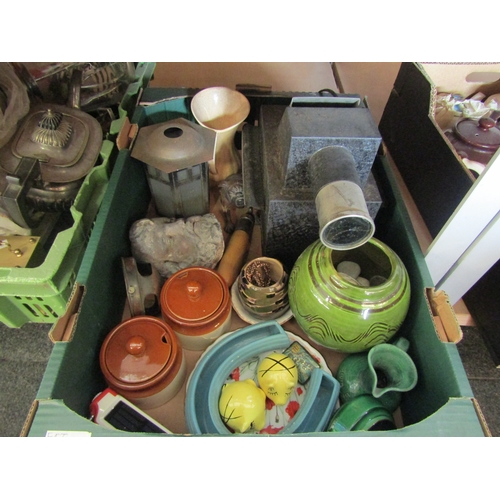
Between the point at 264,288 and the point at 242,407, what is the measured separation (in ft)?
0.59

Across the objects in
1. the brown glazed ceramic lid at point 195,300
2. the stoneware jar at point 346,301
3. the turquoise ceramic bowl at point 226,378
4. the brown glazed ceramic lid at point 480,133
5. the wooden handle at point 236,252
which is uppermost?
the brown glazed ceramic lid at point 480,133

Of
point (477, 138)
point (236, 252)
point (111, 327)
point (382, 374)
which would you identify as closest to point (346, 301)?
point (382, 374)

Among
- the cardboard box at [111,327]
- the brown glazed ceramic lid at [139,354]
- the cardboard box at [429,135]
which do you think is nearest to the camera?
the cardboard box at [111,327]

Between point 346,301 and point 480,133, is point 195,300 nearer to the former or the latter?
→ point 346,301

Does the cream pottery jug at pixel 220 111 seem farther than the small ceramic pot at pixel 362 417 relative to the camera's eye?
Yes

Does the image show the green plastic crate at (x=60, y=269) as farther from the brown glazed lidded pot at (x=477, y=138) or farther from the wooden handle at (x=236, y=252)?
the brown glazed lidded pot at (x=477, y=138)

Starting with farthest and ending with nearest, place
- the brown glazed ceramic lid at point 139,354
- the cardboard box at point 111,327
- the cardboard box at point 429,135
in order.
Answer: the cardboard box at point 429,135 → the brown glazed ceramic lid at point 139,354 → the cardboard box at point 111,327

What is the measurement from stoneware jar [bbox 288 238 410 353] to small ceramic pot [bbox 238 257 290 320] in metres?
0.04

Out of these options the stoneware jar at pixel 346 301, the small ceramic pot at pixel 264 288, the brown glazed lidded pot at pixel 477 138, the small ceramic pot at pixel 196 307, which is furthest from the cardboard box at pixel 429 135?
the small ceramic pot at pixel 196 307

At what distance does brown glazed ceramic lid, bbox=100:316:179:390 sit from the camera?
21.9 inches

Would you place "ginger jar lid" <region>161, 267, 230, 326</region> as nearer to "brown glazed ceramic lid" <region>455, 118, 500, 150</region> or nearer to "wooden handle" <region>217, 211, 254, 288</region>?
"wooden handle" <region>217, 211, 254, 288</region>

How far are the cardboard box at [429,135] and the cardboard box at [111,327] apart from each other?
9 cm

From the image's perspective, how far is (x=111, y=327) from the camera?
65 cm

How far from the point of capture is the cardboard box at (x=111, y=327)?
17.9 inches
